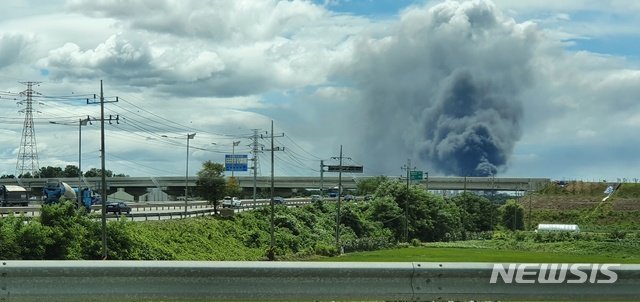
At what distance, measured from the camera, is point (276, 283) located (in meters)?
8.53

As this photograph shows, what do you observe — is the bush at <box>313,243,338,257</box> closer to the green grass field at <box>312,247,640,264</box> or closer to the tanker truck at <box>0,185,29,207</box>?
the green grass field at <box>312,247,640,264</box>

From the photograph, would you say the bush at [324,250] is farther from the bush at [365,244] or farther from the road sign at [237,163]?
the road sign at [237,163]

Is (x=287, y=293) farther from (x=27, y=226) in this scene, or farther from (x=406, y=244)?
(x=406, y=244)

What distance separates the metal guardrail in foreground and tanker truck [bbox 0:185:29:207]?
324ft

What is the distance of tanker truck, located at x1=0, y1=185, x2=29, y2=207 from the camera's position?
9988 centimetres

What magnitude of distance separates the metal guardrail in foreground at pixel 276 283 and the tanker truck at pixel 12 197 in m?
98.8

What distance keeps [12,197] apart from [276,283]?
329 feet

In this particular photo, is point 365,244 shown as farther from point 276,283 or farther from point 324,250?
point 276,283

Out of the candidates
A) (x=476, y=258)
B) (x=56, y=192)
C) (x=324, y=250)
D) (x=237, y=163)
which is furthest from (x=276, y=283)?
(x=237, y=163)

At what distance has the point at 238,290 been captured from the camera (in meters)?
8.46

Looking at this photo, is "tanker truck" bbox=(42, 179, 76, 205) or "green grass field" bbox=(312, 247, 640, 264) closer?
"green grass field" bbox=(312, 247, 640, 264)

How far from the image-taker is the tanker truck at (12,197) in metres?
99.9

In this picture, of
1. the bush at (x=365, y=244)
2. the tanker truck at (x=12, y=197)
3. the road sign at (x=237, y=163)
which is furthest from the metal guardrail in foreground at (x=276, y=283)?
the road sign at (x=237, y=163)

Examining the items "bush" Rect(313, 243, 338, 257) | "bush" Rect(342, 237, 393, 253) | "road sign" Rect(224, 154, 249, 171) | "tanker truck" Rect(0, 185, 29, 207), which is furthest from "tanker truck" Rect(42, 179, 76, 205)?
"road sign" Rect(224, 154, 249, 171)
